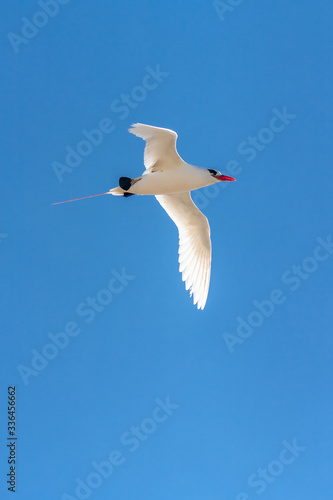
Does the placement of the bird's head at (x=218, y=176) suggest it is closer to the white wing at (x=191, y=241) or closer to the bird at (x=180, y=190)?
the bird at (x=180, y=190)

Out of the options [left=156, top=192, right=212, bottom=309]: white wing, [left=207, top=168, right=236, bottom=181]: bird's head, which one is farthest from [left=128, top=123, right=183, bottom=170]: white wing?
[left=156, top=192, right=212, bottom=309]: white wing

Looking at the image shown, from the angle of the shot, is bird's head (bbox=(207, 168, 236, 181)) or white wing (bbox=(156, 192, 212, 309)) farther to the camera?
white wing (bbox=(156, 192, 212, 309))

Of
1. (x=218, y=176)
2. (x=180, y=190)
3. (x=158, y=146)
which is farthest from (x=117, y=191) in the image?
(x=218, y=176)

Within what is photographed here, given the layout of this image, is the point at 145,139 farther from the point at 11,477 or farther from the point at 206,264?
the point at 11,477

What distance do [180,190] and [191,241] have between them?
1.45m

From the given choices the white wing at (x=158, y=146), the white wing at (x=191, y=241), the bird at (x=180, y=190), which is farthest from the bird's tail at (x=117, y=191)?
the white wing at (x=191, y=241)

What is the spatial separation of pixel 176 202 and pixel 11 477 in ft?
20.9

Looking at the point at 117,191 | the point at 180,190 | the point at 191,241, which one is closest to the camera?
the point at 117,191

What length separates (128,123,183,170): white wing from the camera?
406 inches

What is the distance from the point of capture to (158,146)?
1088cm

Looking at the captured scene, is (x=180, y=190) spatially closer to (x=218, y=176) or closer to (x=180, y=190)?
(x=180, y=190)

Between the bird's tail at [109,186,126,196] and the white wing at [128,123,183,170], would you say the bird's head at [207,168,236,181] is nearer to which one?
the white wing at [128,123,183,170]

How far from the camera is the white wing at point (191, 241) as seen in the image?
12.2 m

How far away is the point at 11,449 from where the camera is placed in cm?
1073
